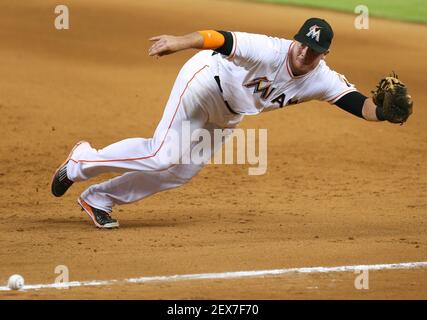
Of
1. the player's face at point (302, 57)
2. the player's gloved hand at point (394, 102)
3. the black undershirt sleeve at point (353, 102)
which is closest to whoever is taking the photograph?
the player's face at point (302, 57)

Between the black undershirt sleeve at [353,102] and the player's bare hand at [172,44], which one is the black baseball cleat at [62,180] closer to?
the player's bare hand at [172,44]

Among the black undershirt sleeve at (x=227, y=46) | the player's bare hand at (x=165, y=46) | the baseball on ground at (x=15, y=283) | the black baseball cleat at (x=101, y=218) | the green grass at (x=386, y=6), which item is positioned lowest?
the baseball on ground at (x=15, y=283)

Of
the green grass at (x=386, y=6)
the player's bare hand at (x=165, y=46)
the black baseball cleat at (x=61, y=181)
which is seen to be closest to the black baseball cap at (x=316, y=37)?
the player's bare hand at (x=165, y=46)

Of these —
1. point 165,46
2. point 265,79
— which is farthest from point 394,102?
point 165,46

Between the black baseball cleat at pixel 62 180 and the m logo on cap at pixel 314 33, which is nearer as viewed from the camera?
the m logo on cap at pixel 314 33

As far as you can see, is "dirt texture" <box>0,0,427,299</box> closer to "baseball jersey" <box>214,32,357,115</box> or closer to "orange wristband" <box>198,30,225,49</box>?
"baseball jersey" <box>214,32,357,115</box>

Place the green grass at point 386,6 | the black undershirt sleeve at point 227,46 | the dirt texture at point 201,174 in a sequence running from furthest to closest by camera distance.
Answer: the green grass at point 386,6
the black undershirt sleeve at point 227,46
the dirt texture at point 201,174

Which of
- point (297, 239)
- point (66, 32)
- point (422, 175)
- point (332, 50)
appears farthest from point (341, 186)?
point (66, 32)
